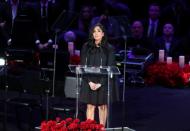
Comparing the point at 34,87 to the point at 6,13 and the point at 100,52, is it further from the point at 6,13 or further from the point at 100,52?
the point at 6,13

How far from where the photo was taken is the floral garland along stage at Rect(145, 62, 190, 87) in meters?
11.1

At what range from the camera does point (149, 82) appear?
11.4m

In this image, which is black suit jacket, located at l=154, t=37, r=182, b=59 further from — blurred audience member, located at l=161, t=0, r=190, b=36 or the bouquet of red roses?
the bouquet of red roses

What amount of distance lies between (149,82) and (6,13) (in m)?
3.23

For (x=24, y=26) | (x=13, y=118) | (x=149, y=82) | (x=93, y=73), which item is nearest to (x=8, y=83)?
(x=13, y=118)

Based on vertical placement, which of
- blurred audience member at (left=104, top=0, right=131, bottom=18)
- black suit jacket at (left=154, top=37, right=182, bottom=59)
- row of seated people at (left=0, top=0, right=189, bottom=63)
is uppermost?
blurred audience member at (left=104, top=0, right=131, bottom=18)

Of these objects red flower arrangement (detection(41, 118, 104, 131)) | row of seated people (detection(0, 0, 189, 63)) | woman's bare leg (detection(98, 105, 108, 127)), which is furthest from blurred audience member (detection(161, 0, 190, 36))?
red flower arrangement (detection(41, 118, 104, 131))

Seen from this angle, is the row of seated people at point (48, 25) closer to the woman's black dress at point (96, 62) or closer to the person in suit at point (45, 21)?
the person in suit at point (45, 21)

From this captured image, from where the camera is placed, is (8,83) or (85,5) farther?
(85,5)

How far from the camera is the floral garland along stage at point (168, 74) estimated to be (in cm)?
1112

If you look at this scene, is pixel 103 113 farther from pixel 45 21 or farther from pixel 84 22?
pixel 84 22

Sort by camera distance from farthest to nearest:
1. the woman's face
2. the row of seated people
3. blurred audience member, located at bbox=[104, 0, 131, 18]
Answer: blurred audience member, located at bbox=[104, 0, 131, 18] < the row of seated people < the woman's face

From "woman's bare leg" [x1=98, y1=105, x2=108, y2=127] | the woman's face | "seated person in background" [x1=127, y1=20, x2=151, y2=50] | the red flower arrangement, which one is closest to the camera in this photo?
the red flower arrangement

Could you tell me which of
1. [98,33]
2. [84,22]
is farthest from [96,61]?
[84,22]
